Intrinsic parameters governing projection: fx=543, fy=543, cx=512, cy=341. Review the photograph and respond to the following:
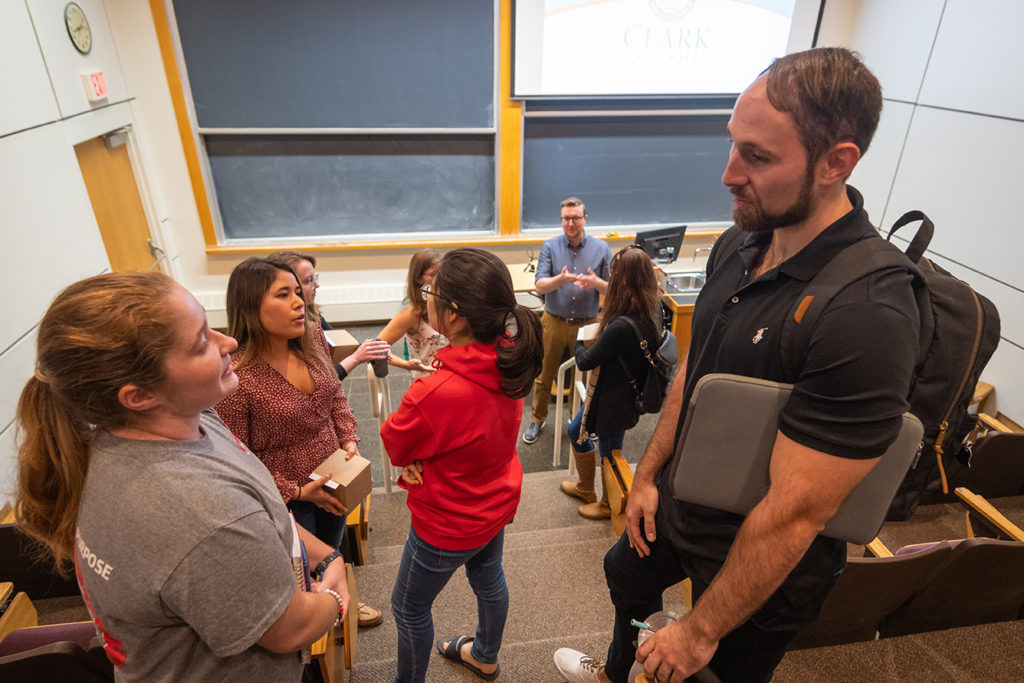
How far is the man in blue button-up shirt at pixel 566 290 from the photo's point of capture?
378 centimetres

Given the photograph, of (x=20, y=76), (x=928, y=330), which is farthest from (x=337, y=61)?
(x=928, y=330)

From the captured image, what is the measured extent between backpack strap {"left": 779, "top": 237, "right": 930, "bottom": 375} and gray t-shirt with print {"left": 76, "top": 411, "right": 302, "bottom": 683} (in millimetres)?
975

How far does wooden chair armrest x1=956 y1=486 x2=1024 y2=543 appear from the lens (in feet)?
6.68

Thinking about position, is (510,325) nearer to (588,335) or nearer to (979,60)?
(588,335)

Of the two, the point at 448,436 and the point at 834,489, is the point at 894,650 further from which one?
the point at 448,436

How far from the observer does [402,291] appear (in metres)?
5.38

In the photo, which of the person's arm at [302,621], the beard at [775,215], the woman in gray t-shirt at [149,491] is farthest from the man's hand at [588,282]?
the woman in gray t-shirt at [149,491]

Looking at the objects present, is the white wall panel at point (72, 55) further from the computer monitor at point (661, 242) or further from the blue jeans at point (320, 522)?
the computer monitor at point (661, 242)

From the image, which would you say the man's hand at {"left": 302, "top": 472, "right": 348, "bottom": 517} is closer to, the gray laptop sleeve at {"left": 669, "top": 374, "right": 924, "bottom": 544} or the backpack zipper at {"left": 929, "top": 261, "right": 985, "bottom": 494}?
the gray laptop sleeve at {"left": 669, "top": 374, "right": 924, "bottom": 544}

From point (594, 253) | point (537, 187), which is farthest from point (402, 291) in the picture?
point (594, 253)

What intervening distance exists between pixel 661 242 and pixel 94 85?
4178 millimetres

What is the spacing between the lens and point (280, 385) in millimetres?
1733

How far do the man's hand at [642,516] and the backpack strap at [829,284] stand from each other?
1.74 feet

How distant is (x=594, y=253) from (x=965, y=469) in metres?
2.36
